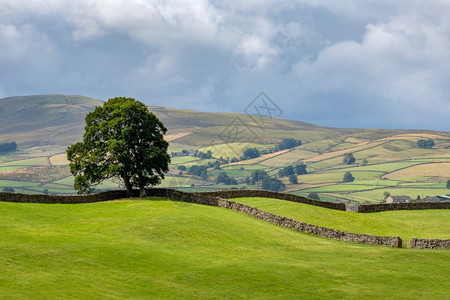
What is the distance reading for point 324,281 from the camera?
29359 mm

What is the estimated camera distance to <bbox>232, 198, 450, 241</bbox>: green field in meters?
56.0

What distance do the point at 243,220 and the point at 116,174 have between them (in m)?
18.0

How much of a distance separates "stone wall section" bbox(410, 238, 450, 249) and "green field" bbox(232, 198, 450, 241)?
9094 millimetres

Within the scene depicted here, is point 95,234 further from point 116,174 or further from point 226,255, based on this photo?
point 116,174

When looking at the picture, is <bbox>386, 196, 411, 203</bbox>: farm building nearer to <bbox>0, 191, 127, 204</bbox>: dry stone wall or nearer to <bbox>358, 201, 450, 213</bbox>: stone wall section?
<bbox>358, 201, 450, 213</bbox>: stone wall section

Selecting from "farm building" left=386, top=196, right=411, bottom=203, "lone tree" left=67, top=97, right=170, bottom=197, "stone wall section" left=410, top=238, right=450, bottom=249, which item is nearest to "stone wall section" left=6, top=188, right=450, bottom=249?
"stone wall section" left=410, top=238, right=450, bottom=249

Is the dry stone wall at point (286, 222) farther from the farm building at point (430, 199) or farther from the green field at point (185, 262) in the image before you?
the farm building at point (430, 199)

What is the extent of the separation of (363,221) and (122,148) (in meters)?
25.3

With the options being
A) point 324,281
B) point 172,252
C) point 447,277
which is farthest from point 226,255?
point 447,277

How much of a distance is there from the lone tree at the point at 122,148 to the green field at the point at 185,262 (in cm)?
1482

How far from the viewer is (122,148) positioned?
5866 cm

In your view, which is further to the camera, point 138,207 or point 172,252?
point 138,207

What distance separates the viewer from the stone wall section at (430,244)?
139 ft

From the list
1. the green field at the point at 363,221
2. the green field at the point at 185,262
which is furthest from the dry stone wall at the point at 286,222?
the green field at the point at 363,221
